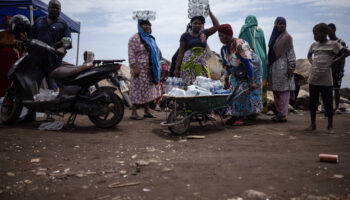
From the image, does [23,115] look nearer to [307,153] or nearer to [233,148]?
[233,148]

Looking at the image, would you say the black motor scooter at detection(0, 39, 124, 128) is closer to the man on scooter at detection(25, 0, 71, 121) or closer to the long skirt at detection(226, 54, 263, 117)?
the man on scooter at detection(25, 0, 71, 121)

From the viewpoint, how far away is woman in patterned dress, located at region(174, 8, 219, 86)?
19.4ft

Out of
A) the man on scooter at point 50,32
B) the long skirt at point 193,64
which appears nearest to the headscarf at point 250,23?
the long skirt at point 193,64

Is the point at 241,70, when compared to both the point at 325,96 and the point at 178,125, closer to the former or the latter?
the point at 325,96

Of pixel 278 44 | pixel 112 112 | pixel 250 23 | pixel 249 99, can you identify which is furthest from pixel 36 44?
pixel 278 44

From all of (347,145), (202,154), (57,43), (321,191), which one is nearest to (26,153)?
(202,154)

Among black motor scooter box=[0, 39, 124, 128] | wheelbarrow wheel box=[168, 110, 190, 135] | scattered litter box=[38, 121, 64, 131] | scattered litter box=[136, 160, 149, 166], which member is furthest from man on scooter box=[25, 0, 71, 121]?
scattered litter box=[136, 160, 149, 166]

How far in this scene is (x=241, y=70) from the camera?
566 centimetres

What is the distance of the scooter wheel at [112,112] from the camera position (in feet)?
17.1

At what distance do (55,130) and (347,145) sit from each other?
4.61 meters

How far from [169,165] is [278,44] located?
168 inches

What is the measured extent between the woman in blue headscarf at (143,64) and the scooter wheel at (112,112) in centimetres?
135

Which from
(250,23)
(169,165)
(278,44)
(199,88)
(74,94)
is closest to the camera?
(169,165)

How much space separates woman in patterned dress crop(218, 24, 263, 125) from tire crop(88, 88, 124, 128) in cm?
215
